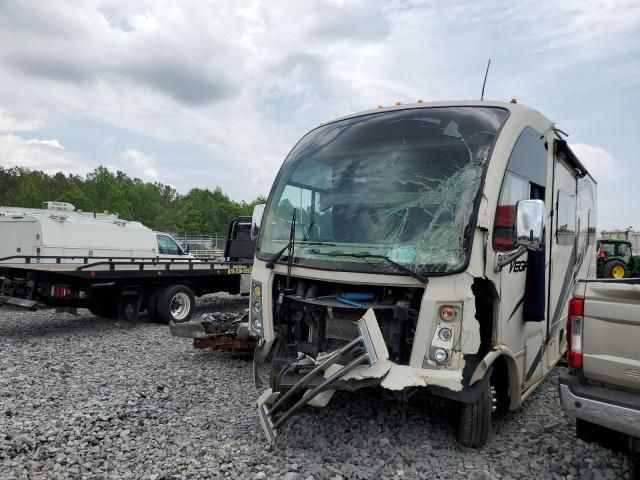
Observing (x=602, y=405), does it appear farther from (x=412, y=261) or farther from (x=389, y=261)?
(x=389, y=261)

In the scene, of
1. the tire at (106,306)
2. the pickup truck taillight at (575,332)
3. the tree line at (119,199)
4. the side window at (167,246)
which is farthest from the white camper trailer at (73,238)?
the tree line at (119,199)

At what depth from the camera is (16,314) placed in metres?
10.5

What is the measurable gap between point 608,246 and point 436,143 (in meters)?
20.9

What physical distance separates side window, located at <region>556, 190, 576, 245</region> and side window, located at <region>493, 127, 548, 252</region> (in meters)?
0.71

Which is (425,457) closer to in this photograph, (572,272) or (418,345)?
(418,345)

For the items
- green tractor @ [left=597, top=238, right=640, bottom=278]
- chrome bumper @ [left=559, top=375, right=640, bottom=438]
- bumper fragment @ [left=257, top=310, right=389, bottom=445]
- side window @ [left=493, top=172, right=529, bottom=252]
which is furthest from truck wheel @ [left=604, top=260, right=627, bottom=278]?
bumper fragment @ [left=257, top=310, right=389, bottom=445]

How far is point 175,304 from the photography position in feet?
32.2

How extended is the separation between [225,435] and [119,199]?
173ft

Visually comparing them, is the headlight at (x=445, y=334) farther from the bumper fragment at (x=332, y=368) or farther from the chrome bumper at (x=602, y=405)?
the chrome bumper at (x=602, y=405)

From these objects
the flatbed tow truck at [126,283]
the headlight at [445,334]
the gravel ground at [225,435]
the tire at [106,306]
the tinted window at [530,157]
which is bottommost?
the gravel ground at [225,435]

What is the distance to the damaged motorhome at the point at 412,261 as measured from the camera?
3.51m

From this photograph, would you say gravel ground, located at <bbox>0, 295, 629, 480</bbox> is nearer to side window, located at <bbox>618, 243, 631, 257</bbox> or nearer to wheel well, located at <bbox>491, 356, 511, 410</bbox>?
wheel well, located at <bbox>491, 356, 511, 410</bbox>

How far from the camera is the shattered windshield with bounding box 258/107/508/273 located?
3.73m

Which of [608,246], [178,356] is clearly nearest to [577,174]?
[178,356]
